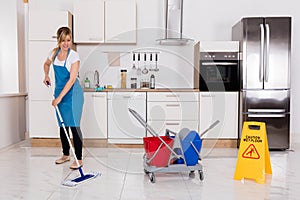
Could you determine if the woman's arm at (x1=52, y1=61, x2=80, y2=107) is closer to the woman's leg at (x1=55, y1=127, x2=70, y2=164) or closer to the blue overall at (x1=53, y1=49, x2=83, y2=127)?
the blue overall at (x1=53, y1=49, x2=83, y2=127)

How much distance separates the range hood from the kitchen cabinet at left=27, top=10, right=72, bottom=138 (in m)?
1.31

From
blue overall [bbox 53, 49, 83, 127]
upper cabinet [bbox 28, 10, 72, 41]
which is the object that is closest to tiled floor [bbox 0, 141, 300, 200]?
blue overall [bbox 53, 49, 83, 127]

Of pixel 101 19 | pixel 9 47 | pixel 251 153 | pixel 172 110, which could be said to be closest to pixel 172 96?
pixel 172 110

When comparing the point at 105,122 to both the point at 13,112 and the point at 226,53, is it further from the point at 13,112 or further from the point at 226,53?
the point at 226,53

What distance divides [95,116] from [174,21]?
167cm

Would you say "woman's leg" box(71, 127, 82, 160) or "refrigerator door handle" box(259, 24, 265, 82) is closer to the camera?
"woman's leg" box(71, 127, 82, 160)

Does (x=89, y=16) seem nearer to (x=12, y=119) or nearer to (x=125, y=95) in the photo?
(x=125, y=95)

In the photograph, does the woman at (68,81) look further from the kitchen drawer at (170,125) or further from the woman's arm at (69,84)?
the kitchen drawer at (170,125)

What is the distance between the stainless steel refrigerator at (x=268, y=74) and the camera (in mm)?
3904

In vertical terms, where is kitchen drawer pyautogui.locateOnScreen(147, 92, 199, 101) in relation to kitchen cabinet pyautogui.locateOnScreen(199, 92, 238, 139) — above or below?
above

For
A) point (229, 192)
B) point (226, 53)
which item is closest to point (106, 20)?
point (226, 53)

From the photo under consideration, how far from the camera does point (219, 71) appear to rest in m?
4.16

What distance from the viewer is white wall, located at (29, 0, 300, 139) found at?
456cm

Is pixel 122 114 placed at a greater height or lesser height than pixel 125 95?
lesser
